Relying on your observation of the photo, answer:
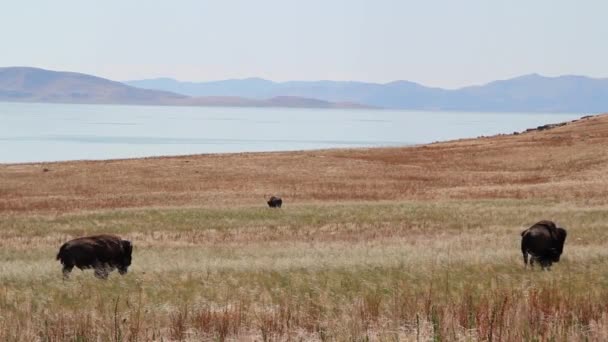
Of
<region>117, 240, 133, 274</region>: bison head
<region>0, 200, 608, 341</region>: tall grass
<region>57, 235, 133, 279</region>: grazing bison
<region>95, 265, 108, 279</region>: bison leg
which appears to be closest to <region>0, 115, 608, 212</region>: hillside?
<region>0, 200, 608, 341</region>: tall grass

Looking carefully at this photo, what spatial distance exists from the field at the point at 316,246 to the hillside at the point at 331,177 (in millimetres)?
216

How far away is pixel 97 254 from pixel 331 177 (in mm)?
42563

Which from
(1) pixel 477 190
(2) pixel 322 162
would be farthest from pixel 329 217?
(2) pixel 322 162

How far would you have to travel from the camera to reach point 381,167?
6581 centimetres

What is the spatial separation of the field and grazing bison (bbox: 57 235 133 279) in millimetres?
379

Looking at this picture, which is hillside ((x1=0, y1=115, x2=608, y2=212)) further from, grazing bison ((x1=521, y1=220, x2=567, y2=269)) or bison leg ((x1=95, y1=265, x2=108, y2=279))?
bison leg ((x1=95, y1=265, x2=108, y2=279))

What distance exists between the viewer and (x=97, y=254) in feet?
57.2

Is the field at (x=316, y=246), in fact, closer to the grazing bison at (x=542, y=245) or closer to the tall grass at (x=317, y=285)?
the tall grass at (x=317, y=285)

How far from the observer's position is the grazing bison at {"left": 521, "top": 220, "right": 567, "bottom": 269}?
1789cm

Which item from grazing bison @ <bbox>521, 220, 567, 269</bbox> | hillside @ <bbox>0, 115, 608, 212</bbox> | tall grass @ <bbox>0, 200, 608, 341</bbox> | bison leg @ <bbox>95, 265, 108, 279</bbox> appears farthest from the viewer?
hillside @ <bbox>0, 115, 608, 212</bbox>

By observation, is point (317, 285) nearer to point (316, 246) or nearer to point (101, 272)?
point (101, 272)

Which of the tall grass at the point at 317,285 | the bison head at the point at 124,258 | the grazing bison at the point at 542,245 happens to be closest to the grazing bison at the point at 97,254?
the bison head at the point at 124,258

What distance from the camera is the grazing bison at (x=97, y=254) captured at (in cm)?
1712

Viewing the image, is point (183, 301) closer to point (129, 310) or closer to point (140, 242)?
point (129, 310)
